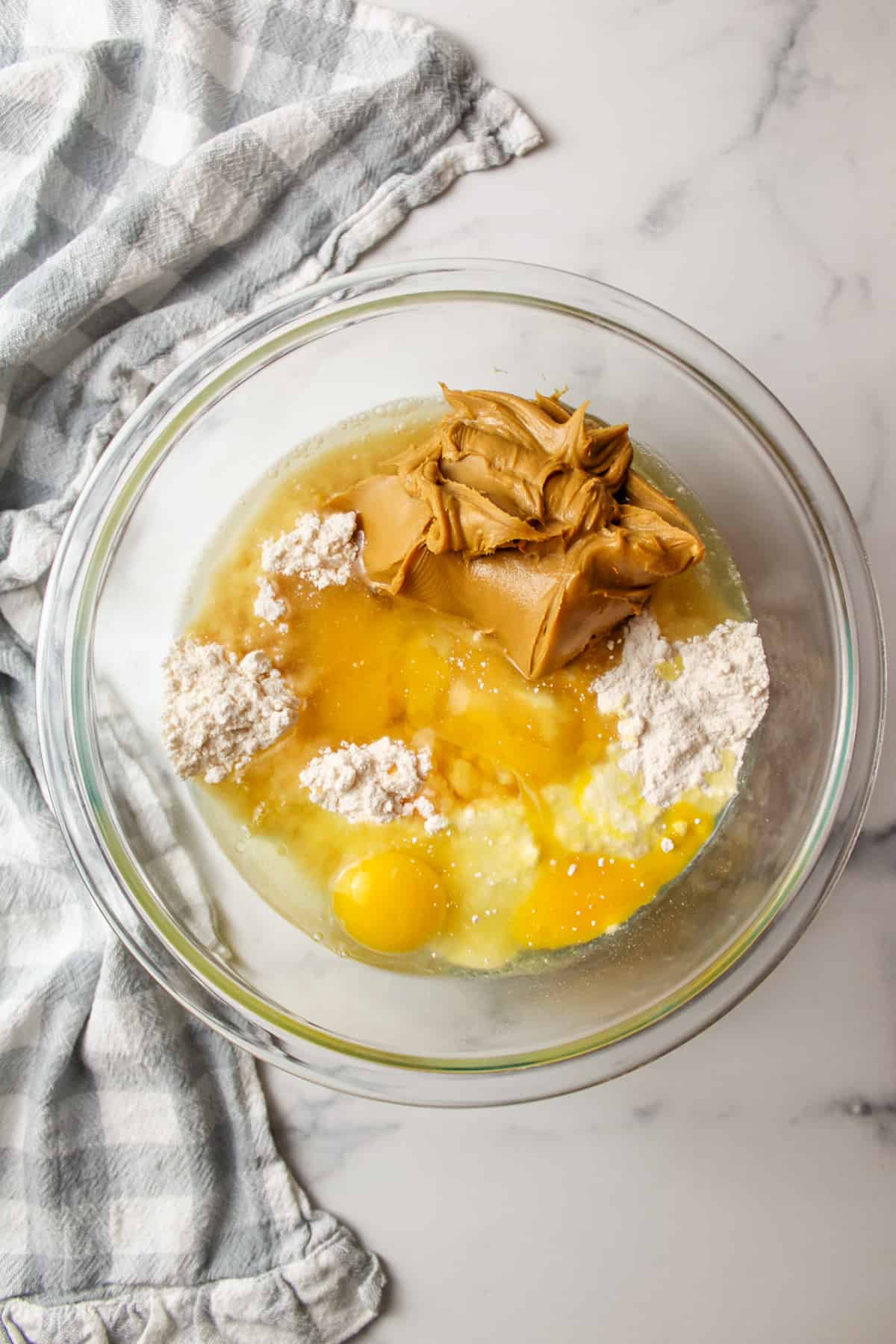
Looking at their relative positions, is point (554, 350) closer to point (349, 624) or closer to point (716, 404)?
point (716, 404)

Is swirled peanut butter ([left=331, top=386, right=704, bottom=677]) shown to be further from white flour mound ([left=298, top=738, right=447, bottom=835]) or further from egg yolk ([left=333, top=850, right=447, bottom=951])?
egg yolk ([left=333, top=850, right=447, bottom=951])

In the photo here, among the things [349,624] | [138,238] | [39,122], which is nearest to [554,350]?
[349,624]

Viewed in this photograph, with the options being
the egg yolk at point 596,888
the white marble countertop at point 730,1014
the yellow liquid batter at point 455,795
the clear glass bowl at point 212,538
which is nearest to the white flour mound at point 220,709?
the yellow liquid batter at point 455,795

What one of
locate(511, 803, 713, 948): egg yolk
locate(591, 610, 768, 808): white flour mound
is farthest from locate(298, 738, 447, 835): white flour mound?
locate(591, 610, 768, 808): white flour mound

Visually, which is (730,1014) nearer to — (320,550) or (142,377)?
(320,550)

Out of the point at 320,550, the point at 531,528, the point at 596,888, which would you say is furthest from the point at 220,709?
the point at 596,888
